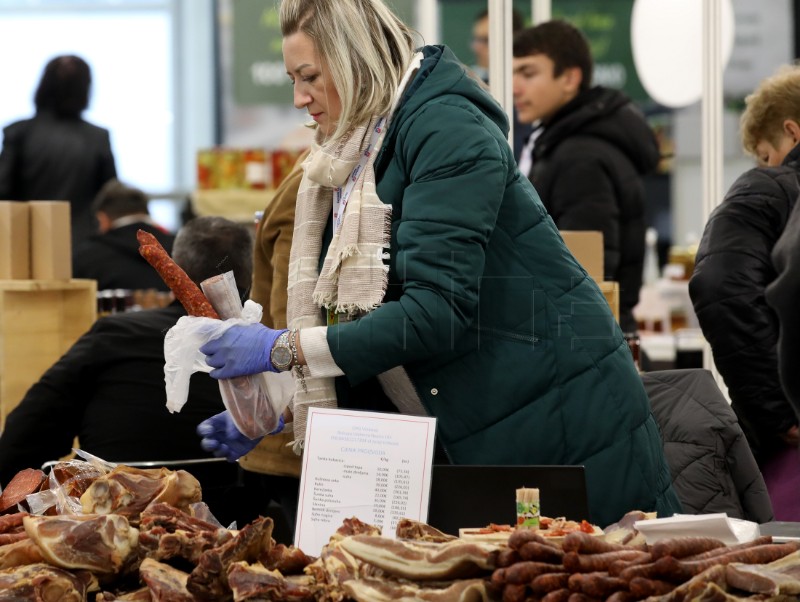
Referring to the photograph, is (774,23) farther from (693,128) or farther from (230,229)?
(230,229)

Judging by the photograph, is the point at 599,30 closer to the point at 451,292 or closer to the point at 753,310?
the point at 753,310

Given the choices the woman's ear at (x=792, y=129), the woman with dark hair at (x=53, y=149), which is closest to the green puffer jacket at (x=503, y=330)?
the woman's ear at (x=792, y=129)

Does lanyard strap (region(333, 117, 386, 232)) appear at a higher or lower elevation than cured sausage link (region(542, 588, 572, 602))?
higher

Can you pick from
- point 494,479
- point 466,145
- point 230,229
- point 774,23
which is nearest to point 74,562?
point 494,479

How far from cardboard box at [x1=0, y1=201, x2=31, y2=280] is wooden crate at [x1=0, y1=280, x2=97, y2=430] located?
7cm

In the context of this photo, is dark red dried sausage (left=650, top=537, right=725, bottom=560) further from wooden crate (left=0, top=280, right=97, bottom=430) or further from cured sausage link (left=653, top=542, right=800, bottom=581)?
wooden crate (left=0, top=280, right=97, bottom=430)

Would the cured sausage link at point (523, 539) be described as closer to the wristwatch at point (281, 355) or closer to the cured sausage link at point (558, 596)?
the cured sausage link at point (558, 596)

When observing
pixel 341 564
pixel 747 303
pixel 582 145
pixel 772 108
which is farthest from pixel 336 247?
pixel 582 145

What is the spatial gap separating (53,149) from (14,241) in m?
2.15

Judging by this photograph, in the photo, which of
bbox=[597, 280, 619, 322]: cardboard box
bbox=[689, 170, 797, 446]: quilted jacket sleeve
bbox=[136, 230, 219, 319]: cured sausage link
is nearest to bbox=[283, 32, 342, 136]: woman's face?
bbox=[136, 230, 219, 319]: cured sausage link

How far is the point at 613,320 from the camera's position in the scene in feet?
6.83

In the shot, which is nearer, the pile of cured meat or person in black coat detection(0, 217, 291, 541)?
the pile of cured meat

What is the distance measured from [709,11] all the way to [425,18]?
33.8 inches

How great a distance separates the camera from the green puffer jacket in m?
1.94
